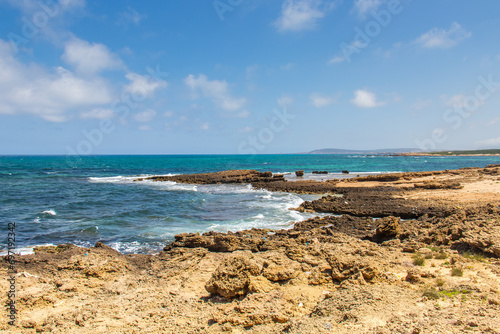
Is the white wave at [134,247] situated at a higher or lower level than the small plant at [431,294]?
lower

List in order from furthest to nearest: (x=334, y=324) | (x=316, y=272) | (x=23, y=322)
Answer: (x=316, y=272)
(x=23, y=322)
(x=334, y=324)

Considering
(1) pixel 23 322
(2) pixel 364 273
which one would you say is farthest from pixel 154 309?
(2) pixel 364 273

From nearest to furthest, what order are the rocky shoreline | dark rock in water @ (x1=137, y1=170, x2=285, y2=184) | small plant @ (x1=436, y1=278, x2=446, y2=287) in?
the rocky shoreline < small plant @ (x1=436, y1=278, x2=446, y2=287) < dark rock in water @ (x1=137, y1=170, x2=285, y2=184)

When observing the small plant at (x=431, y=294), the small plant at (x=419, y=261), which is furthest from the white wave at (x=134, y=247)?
the small plant at (x=431, y=294)

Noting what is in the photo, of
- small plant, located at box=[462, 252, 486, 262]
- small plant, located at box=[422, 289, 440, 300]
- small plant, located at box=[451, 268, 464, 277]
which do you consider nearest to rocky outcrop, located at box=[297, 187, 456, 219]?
small plant, located at box=[462, 252, 486, 262]

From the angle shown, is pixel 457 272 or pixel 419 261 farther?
pixel 419 261

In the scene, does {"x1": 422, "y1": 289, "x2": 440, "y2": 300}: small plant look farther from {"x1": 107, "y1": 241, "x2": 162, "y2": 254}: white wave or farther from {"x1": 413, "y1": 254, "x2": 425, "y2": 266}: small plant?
{"x1": 107, "y1": 241, "x2": 162, "y2": 254}: white wave

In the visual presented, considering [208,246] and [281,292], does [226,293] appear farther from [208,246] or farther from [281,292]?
[208,246]

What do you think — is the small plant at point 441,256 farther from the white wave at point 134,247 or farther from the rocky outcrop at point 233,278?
the white wave at point 134,247

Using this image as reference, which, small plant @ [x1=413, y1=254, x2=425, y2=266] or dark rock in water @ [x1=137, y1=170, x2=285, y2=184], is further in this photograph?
dark rock in water @ [x1=137, y1=170, x2=285, y2=184]

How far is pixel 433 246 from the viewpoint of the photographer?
9781 millimetres

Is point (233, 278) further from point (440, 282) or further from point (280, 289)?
point (440, 282)

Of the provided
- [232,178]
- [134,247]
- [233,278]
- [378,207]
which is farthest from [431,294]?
[232,178]

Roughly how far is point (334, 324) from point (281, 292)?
4.90 feet
